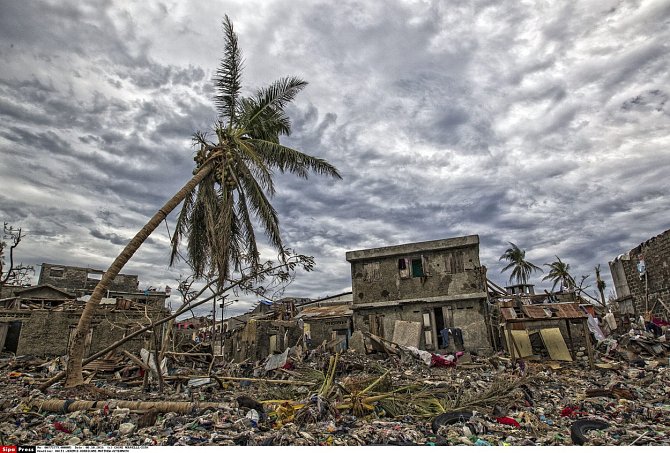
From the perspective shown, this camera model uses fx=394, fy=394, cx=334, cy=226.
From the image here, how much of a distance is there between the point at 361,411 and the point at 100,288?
6.61 metres

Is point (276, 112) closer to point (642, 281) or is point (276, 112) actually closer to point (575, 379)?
point (575, 379)

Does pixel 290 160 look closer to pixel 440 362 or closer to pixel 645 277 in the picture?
pixel 440 362

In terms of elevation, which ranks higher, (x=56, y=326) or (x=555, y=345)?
(x=56, y=326)

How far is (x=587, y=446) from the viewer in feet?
16.1

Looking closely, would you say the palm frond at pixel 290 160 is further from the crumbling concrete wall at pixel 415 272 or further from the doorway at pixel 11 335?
the doorway at pixel 11 335

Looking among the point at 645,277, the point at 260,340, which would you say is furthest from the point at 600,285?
the point at 260,340

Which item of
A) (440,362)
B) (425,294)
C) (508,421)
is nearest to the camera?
(508,421)

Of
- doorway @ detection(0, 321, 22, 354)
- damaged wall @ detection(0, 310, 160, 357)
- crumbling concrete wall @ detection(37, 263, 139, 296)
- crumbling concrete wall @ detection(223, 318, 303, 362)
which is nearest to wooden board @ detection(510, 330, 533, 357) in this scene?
crumbling concrete wall @ detection(223, 318, 303, 362)

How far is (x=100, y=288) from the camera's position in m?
9.20

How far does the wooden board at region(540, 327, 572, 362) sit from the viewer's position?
12653 millimetres

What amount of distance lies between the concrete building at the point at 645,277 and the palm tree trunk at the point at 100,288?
16.3m

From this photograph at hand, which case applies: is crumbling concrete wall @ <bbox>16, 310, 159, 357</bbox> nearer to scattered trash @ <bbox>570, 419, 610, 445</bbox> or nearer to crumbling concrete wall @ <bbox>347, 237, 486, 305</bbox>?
crumbling concrete wall @ <bbox>347, 237, 486, 305</bbox>

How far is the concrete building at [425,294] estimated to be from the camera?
53.6 ft

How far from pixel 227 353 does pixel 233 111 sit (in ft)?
44.0
